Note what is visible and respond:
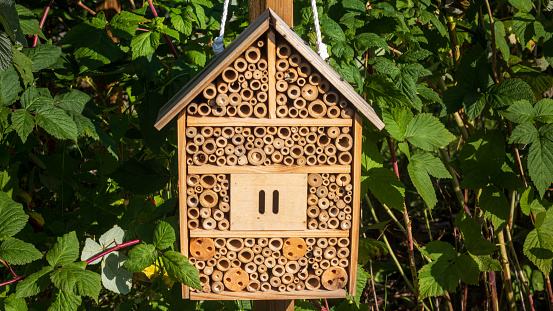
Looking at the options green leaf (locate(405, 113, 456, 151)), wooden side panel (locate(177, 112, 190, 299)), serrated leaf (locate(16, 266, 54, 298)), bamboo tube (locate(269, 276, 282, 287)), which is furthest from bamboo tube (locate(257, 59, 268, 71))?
serrated leaf (locate(16, 266, 54, 298))

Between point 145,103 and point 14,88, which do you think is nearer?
point 14,88

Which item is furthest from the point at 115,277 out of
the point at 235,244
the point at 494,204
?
the point at 494,204

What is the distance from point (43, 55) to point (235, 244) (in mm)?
792

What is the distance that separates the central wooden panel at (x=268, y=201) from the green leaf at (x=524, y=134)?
2.30 ft

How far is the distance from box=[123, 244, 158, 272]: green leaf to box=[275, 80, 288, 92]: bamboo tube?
0.52 metres

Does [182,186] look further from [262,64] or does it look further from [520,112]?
[520,112]

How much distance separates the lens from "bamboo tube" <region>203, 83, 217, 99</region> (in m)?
1.25

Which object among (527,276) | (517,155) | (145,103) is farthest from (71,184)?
(527,276)

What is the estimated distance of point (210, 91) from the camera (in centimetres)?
126

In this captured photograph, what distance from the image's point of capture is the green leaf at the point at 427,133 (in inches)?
65.9

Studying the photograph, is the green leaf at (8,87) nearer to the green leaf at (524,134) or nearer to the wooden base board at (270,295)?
the wooden base board at (270,295)

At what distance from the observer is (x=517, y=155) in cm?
183

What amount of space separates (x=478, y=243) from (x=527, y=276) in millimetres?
1045

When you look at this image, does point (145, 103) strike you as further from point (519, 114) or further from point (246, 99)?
point (519, 114)
